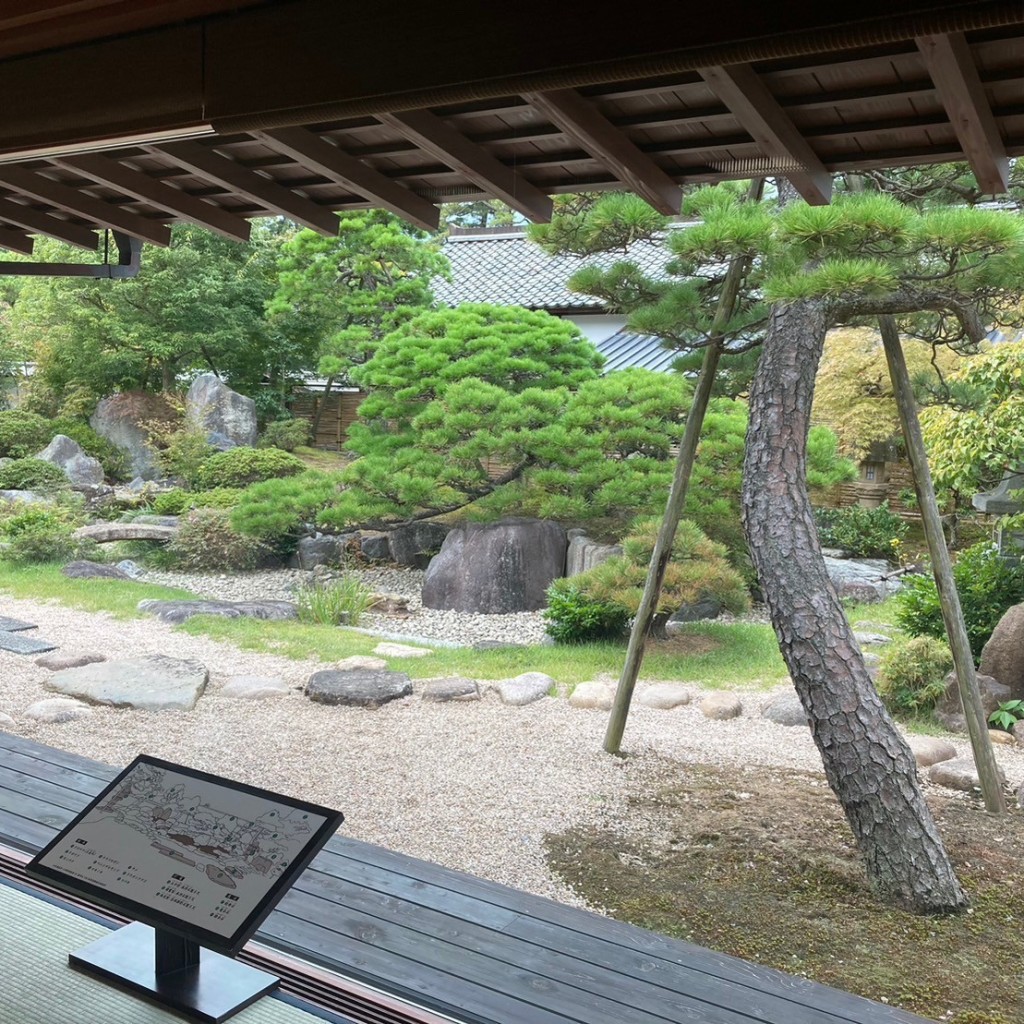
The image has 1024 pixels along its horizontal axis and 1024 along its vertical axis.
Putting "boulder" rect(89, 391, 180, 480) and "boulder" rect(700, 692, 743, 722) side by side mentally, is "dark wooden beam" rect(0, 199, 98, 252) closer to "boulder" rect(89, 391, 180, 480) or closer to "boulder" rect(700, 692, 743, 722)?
"boulder" rect(700, 692, 743, 722)

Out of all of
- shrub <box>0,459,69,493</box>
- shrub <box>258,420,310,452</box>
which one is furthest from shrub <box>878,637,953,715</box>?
shrub <box>0,459,69,493</box>

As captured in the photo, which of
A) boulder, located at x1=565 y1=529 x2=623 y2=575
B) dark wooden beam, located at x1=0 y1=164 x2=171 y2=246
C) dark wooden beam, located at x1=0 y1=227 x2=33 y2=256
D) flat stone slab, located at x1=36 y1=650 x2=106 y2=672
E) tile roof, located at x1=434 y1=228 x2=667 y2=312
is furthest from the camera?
tile roof, located at x1=434 y1=228 x2=667 y2=312

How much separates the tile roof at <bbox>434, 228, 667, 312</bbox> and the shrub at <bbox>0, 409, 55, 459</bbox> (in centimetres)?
449

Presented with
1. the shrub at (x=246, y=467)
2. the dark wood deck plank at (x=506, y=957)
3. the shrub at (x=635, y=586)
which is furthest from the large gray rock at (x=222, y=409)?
the dark wood deck plank at (x=506, y=957)

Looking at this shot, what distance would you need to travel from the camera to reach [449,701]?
181 inches

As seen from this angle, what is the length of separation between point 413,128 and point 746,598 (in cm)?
475

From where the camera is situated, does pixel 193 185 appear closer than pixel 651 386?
Yes

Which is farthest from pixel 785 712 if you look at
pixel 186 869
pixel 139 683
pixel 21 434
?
pixel 21 434

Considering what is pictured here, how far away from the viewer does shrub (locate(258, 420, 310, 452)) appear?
Result: 35.6 ft

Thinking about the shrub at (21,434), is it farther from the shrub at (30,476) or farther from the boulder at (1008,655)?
the boulder at (1008,655)

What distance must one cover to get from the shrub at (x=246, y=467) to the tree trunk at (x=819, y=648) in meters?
6.60

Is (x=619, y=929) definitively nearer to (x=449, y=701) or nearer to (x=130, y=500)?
(x=449, y=701)

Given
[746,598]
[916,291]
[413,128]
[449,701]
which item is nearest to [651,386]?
[746,598]

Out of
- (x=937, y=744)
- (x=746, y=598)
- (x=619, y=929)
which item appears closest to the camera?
(x=619, y=929)
